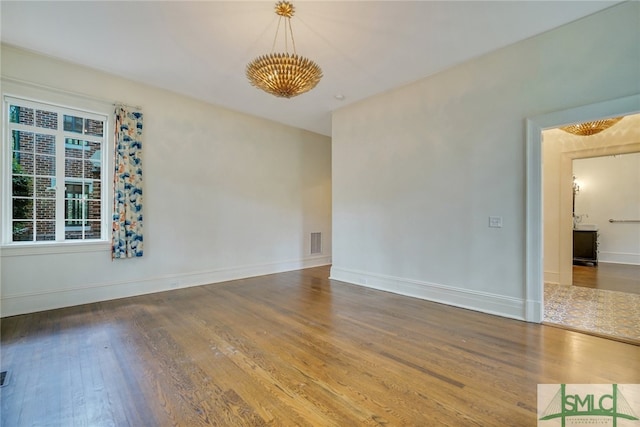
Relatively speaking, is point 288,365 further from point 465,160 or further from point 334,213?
point 334,213

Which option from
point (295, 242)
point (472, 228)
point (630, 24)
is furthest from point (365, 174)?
point (630, 24)

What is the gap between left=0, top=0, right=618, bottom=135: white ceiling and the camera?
2.88 m

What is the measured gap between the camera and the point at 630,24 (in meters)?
2.82

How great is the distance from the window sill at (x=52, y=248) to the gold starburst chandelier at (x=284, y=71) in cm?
337

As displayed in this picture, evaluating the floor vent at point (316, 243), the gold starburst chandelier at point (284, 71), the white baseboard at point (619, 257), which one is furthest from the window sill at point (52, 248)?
the white baseboard at point (619, 257)

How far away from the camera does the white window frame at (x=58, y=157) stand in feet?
11.8

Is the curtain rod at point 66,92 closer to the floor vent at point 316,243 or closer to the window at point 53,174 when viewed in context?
the window at point 53,174

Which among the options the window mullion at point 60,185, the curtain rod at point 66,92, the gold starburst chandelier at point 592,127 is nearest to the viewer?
the curtain rod at point 66,92

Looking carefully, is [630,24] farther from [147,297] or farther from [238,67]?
[147,297]

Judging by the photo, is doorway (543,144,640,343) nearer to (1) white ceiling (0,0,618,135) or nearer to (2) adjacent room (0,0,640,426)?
(2) adjacent room (0,0,640,426)

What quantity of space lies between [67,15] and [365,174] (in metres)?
4.33

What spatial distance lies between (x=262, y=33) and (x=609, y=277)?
7.61 m

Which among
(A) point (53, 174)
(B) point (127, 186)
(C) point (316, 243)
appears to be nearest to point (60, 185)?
(A) point (53, 174)

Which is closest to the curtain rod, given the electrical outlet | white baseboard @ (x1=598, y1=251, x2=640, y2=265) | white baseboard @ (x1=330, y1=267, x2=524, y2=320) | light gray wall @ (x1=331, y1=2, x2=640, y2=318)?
light gray wall @ (x1=331, y1=2, x2=640, y2=318)
